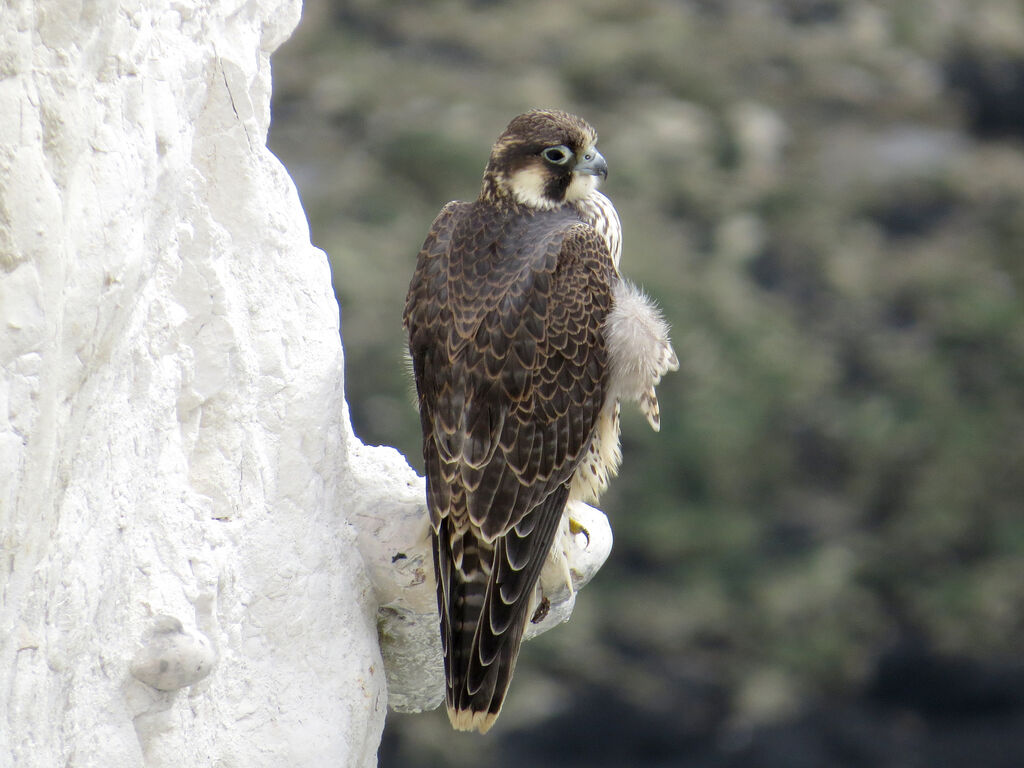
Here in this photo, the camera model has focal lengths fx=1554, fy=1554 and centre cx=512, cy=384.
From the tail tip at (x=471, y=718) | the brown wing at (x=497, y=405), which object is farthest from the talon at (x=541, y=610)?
the tail tip at (x=471, y=718)

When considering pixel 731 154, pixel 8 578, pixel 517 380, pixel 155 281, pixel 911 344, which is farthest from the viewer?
pixel 731 154

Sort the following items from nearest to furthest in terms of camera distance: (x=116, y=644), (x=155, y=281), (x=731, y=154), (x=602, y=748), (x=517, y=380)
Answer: (x=116, y=644)
(x=155, y=281)
(x=517, y=380)
(x=602, y=748)
(x=731, y=154)

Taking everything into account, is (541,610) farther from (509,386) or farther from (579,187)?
(579,187)

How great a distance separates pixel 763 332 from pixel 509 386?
1359cm

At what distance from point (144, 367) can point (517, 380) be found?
3.23 feet

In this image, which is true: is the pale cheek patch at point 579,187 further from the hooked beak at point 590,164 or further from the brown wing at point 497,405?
the brown wing at point 497,405

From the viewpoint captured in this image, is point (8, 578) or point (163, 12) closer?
point (8, 578)

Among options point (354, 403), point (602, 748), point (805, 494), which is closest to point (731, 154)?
point (805, 494)

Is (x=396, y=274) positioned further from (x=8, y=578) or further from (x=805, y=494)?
(x=8, y=578)

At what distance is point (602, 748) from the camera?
1316 cm

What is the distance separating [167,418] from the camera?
2318 millimetres

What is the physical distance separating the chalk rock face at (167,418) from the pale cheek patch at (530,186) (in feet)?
2.21

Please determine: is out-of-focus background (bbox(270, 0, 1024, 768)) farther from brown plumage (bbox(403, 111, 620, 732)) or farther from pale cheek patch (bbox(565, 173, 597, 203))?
brown plumage (bbox(403, 111, 620, 732))

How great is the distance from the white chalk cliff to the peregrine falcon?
0.39ft
